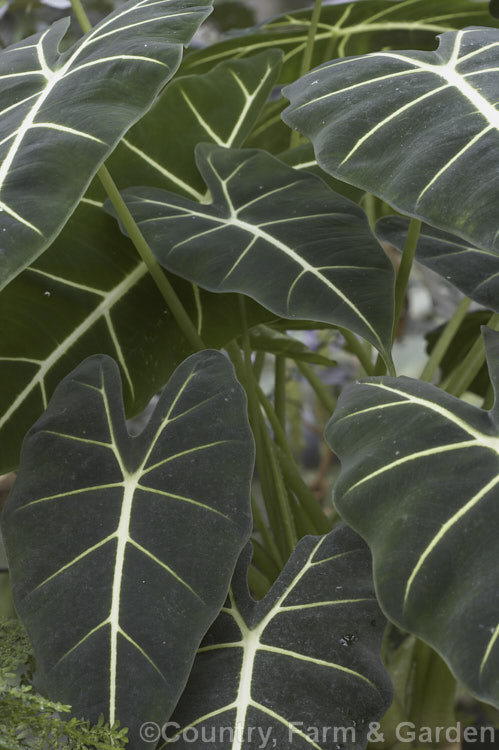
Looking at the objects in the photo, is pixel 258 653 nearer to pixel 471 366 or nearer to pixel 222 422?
pixel 222 422

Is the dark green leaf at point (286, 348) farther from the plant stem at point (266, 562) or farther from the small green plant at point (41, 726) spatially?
the small green plant at point (41, 726)

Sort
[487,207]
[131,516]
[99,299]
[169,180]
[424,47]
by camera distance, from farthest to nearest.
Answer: [424,47] < [169,180] < [99,299] < [131,516] < [487,207]

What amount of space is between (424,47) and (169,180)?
0.70 m

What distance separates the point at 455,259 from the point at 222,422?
0.39 metres

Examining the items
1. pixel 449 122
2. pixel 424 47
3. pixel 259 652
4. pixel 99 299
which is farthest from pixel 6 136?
pixel 424 47

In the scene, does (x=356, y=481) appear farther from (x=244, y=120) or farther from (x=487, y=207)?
(x=244, y=120)

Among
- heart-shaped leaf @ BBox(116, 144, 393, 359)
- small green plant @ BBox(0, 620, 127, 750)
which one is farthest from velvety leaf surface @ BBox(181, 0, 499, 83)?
small green plant @ BBox(0, 620, 127, 750)

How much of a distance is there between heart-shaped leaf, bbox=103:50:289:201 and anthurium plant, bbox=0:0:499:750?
87mm

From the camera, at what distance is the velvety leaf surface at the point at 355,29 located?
4.27 feet

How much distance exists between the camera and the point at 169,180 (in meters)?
1.05

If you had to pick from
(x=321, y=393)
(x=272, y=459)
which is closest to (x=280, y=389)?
(x=321, y=393)

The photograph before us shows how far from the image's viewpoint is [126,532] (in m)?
0.66

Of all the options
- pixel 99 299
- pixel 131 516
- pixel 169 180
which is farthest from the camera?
pixel 169 180

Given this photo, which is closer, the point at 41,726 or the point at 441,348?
the point at 41,726
